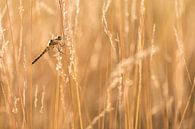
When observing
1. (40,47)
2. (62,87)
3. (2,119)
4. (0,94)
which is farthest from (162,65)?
(62,87)

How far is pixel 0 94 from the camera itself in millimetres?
2027

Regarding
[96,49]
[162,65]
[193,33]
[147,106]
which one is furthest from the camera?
[193,33]

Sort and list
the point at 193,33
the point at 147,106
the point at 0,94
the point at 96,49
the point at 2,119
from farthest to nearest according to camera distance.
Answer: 1. the point at 193,33
2. the point at 96,49
3. the point at 2,119
4. the point at 0,94
5. the point at 147,106

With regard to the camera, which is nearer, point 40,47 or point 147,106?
point 147,106

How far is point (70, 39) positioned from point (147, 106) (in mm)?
464

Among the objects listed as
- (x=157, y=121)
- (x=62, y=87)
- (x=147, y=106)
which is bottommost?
(x=157, y=121)

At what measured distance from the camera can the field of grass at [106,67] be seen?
5.70 feet

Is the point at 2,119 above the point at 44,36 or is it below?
below

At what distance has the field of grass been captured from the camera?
1738 millimetres

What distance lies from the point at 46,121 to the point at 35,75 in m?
0.43

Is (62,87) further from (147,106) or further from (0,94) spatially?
(0,94)

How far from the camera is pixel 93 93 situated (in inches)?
116

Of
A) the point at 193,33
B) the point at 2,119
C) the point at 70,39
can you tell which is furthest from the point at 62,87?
the point at 193,33

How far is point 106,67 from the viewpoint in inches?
70.7
